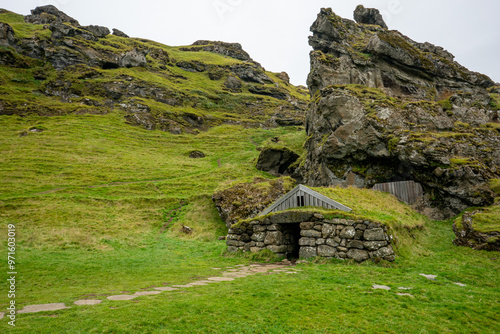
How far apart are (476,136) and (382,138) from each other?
9.45 m

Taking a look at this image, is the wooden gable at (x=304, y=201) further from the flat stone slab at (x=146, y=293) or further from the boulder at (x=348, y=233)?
the flat stone slab at (x=146, y=293)

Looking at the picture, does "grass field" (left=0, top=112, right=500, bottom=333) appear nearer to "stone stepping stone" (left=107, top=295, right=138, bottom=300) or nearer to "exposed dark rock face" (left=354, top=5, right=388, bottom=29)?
"stone stepping stone" (left=107, top=295, right=138, bottom=300)

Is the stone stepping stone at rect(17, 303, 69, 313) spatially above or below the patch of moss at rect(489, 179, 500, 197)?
below

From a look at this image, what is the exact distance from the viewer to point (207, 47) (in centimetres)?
18962

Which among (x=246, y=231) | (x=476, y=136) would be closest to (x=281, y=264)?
(x=246, y=231)

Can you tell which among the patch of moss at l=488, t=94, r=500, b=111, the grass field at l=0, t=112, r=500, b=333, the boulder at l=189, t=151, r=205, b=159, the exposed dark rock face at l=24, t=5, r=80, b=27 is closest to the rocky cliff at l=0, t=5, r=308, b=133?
the exposed dark rock face at l=24, t=5, r=80, b=27

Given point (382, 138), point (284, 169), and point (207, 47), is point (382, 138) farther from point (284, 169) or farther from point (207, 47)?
point (207, 47)

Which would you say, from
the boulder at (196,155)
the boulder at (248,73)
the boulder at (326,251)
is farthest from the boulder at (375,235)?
the boulder at (248,73)

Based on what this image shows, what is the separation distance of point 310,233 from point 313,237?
300mm

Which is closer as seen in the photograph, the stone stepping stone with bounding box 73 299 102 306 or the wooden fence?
the stone stepping stone with bounding box 73 299 102 306

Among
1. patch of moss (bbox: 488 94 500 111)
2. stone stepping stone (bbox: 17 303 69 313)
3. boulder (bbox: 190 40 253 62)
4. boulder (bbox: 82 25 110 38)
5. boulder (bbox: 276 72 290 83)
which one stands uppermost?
boulder (bbox: 190 40 253 62)

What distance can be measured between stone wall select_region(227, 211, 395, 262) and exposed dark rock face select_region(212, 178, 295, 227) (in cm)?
993

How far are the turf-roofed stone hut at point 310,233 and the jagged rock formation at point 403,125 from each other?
14.4m

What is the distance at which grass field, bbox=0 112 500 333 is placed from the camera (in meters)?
6.75
